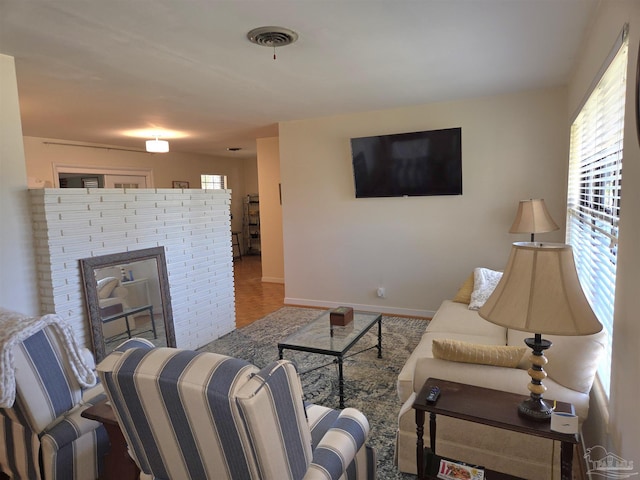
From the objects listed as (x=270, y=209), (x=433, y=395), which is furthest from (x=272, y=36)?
(x=270, y=209)

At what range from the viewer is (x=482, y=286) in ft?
11.6

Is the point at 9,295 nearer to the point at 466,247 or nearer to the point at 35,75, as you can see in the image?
the point at 35,75

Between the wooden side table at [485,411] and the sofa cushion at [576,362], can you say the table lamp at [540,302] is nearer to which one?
the wooden side table at [485,411]

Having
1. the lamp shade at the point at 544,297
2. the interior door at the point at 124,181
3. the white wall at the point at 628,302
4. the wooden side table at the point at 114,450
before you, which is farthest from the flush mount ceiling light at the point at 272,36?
the interior door at the point at 124,181

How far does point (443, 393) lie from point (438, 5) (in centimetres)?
186

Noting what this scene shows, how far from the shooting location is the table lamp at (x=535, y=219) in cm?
349

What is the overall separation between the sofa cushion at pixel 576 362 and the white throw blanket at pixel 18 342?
2063 millimetres

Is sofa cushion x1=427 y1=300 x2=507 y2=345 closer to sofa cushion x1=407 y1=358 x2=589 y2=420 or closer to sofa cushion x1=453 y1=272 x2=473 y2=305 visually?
sofa cushion x1=453 y1=272 x2=473 y2=305

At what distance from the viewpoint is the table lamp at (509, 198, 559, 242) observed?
3.49 meters

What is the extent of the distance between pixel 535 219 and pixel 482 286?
2.46 ft

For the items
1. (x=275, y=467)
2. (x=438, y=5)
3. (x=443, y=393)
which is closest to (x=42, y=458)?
(x=275, y=467)

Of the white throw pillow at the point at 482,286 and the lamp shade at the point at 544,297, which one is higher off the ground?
the lamp shade at the point at 544,297

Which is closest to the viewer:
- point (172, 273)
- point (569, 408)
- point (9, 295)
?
point (569, 408)

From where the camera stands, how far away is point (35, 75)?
290 cm
